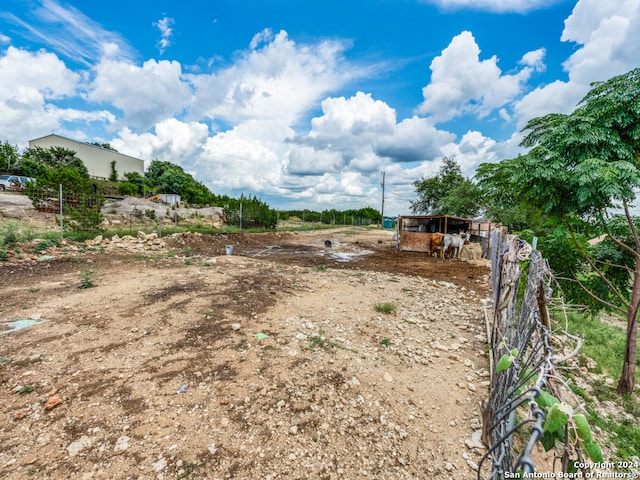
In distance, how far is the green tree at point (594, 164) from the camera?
2551mm

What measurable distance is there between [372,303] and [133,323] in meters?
3.93

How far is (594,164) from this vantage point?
2.54 meters

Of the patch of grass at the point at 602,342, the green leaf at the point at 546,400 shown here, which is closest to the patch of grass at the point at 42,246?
the green leaf at the point at 546,400

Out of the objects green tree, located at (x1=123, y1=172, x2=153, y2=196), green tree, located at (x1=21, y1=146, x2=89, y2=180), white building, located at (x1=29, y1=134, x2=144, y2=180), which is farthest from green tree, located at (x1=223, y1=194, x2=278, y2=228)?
white building, located at (x1=29, y1=134, x2=144, y2=180)

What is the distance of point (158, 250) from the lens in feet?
31.1

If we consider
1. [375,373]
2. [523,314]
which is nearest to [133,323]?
[375,373]

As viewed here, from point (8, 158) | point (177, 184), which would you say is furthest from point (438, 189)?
point (8, 158)

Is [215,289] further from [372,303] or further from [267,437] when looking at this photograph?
[267,437]

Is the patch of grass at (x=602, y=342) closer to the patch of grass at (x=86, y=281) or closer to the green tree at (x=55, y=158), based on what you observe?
the patch of grass at (x=86, y=281)

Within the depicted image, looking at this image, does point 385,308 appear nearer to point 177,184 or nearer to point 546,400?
point 546,400

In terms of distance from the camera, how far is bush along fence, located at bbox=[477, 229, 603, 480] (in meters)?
0.90

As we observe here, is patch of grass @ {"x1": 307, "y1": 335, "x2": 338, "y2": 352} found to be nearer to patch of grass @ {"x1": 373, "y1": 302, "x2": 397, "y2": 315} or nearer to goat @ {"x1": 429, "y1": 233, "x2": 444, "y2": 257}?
patch of grass @ {"x1": 373, "y1": 302, "x2": 397, "y2": 315}

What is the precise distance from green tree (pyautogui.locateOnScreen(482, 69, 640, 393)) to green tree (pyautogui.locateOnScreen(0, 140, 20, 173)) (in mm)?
37554

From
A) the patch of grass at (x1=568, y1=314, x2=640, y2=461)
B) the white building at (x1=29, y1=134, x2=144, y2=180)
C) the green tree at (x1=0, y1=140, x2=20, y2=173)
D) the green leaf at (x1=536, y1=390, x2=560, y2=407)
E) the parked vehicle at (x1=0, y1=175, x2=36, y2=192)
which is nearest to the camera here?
the green leaf at (x1=536, y1=390, x2=560, y2=407)
